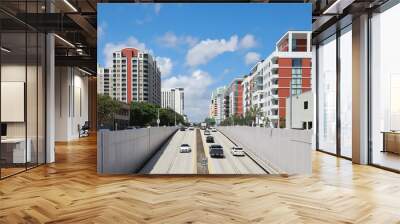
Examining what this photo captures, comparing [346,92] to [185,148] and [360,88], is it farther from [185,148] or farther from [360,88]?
[185,148]

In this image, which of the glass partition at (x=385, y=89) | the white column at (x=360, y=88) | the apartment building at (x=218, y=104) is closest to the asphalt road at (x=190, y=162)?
the apartment building at (x=218, y=104)

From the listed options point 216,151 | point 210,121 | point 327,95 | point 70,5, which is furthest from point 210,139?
point 327,95

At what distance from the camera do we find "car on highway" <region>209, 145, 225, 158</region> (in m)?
6.21

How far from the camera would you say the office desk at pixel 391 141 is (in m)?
6.96

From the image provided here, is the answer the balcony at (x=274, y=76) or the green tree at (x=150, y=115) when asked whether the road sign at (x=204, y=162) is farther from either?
the balcony at (x=274, y=76)

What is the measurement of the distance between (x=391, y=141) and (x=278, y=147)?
271 centimetres

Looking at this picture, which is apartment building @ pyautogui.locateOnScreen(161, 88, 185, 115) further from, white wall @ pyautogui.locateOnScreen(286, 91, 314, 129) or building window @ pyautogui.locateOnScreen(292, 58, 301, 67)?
building window @ pyautogui.locateOnScreen(292, 58, 301, 67)

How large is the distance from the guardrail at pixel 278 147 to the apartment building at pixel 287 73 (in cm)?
23

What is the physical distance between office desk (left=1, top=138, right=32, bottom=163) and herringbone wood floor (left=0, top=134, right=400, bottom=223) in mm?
400

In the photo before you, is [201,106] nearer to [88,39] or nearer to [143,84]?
[143,84]

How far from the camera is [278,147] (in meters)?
6.06

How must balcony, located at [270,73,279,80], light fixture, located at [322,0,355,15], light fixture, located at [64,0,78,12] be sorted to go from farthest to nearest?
light fixture, located at [64,0,78,12]
light fixture, located at [322,0,355,15]
balcony, located at [270,73,279,80]

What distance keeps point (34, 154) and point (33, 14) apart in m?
2.86

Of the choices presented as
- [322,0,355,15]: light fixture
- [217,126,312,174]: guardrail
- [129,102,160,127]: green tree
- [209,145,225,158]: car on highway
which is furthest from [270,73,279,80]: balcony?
[322,0,355,15]: light fixture
